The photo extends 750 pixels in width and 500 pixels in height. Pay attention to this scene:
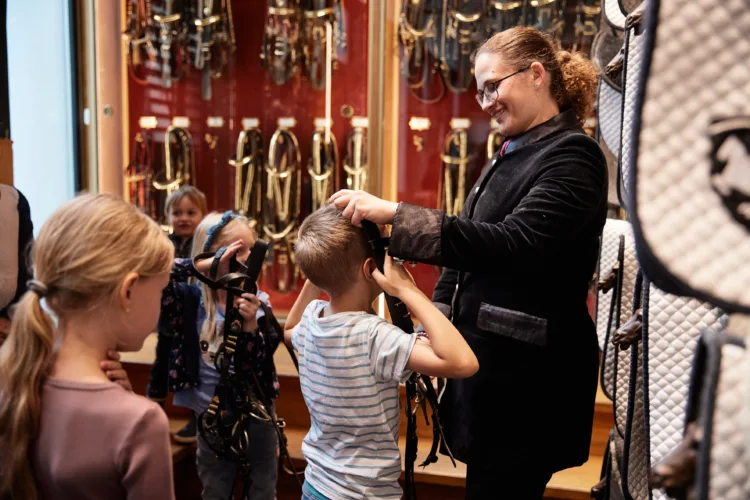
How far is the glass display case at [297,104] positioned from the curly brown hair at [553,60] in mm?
2434

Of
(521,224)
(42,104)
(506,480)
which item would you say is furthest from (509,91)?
(42,104)

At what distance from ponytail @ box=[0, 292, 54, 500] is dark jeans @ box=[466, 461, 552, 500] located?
0.92m

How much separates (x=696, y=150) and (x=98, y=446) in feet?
2.79

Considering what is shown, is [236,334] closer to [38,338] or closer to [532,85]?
[38,338]

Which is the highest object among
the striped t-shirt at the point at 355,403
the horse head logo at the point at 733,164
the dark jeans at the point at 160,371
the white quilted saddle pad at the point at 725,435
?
the horse head logo at the point at 733,164

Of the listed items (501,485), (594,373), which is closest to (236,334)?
(501,485)

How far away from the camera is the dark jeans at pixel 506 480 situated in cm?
151

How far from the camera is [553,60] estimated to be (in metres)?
1.54

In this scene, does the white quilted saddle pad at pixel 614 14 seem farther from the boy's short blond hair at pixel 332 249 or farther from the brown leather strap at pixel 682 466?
the brown leather strap at pixel 682 466

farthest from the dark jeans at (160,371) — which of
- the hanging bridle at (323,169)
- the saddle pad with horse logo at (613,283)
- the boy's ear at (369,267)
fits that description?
the hanging bridle at (323,169)

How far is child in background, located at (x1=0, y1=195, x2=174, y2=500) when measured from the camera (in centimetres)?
97

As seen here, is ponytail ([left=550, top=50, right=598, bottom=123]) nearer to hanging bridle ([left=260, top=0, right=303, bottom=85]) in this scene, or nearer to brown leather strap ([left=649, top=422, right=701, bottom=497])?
brown leather strap ([left=649, top=422, right=701, bottom=497])

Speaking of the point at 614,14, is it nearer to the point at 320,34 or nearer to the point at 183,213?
the point at 183,213

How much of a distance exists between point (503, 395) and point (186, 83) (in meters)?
3.63
